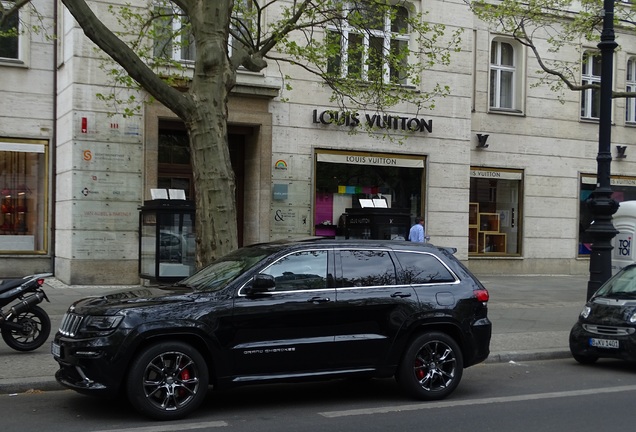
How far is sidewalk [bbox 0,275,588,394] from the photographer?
28.4ft

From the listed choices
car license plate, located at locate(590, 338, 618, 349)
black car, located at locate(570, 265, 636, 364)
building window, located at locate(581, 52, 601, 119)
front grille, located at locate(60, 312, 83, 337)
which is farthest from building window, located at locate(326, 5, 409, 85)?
front grille, located at locate(60, 312, 83, 337)

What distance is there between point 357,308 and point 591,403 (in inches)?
110

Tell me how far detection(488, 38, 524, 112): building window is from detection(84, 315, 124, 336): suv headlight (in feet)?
61.8

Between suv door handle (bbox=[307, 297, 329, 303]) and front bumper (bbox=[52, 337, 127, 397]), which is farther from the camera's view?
suv door handle (bbox=[307, 297, 329, 303])

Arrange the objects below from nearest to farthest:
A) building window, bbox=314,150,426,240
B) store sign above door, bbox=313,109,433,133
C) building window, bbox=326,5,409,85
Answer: building window, bbox=326,5,409,85
building window, bbox=314,150,426,240
store sign above door, bbox=313,109,433,133

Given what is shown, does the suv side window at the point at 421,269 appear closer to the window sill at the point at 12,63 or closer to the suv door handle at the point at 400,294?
the suv door handle at the point at 400,294

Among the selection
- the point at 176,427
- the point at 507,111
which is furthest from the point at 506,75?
the point at 176,427

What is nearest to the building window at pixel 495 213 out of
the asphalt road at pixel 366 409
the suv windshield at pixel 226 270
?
the asphalt road at pixel 366 409

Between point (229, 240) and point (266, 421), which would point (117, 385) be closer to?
point (266, 421)

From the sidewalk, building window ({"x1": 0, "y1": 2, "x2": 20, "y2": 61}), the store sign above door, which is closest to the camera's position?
the sidewalk

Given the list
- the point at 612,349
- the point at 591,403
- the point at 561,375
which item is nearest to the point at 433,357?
the point at 591,403

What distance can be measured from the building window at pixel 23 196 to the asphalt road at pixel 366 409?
429 inches

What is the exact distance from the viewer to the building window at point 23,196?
17.8 metres

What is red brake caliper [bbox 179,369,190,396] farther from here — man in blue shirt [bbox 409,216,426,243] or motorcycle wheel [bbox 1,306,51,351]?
man in blue shirt [bbox 409,216,426,243]
